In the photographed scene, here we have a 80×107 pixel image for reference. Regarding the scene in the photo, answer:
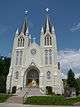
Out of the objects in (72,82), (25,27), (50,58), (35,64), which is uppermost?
(25,27)

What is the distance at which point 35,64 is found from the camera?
58.5 m

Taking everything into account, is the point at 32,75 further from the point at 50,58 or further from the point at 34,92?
the point at 34,92

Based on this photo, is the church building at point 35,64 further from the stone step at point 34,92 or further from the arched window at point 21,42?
the stone step at point 34,92

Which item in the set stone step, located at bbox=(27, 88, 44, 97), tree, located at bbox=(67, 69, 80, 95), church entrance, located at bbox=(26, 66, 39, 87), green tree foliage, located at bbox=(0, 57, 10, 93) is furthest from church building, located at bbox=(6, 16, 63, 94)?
tree, located at bbox=(67, 69, 80, 95)

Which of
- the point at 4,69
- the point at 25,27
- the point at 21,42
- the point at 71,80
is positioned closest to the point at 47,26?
the point at 25,27

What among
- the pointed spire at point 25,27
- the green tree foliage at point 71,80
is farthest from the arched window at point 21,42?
the green tree foliage at point 71,80

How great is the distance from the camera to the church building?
5688 cm

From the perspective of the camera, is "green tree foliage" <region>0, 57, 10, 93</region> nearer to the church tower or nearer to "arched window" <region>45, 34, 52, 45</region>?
the church tower

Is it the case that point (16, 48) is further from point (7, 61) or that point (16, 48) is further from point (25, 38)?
point (7, 61)

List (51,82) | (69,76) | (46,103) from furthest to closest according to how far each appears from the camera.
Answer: (69,76) < (51,82) < (46,103)

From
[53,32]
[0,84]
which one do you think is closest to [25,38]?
[53,32]

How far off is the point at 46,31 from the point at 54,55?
29.0 feet

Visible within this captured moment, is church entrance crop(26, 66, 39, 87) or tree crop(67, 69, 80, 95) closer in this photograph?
church entrance crop(26, 66, 39, 87)

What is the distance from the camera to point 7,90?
5844 cm
